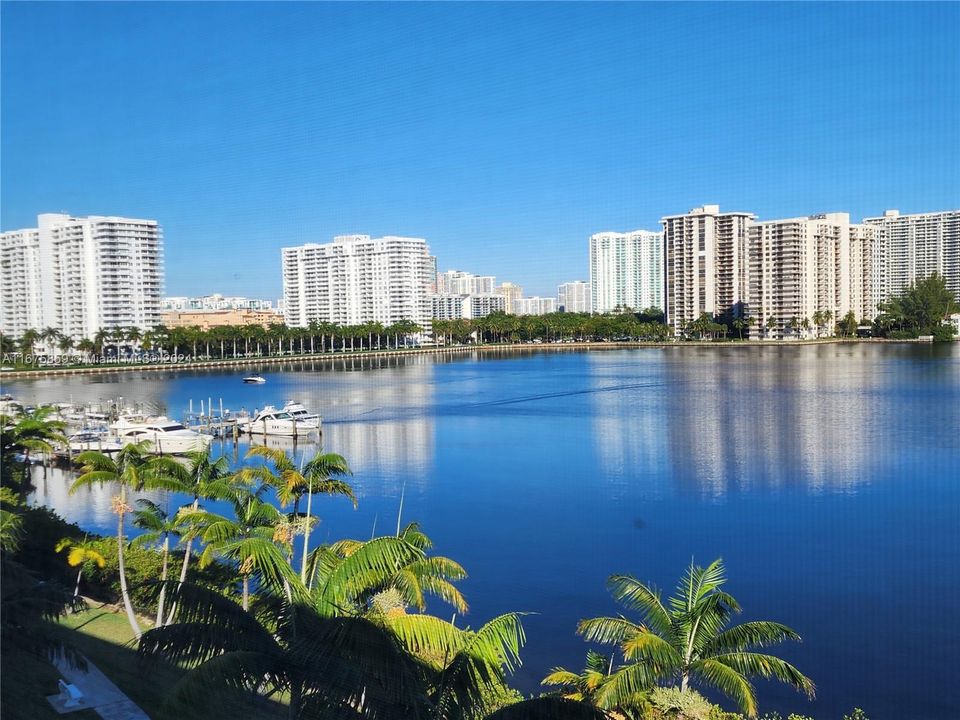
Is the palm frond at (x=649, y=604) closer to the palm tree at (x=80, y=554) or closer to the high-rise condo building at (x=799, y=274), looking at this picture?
the palm tree at (x=80, y=554)

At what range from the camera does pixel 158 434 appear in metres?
9.52

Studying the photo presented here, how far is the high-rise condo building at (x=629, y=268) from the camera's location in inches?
1959

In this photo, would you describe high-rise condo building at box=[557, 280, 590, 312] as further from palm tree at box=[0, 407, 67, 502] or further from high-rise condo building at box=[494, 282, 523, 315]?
palm tree at box=[0, 407, 67, 502]

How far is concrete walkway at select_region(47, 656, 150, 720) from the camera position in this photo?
6.50 ft

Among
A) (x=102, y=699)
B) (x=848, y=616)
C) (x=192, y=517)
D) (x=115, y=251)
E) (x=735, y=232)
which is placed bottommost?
(x=848, y=616)

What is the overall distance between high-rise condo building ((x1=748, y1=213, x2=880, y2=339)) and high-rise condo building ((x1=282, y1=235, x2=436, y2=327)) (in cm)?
1488

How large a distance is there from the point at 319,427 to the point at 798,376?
10.4m

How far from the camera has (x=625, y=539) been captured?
530 centimetres

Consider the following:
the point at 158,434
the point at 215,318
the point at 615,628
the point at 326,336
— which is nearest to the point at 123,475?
the point at 615,628

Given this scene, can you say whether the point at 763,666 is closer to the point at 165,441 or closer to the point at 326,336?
the point at 165,441

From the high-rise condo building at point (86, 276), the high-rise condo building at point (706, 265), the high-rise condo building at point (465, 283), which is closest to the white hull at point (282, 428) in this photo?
the high-rise condo building at point (86, 276)

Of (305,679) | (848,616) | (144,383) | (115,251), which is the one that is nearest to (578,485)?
(848,616)

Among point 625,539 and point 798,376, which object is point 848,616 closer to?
point 625,539

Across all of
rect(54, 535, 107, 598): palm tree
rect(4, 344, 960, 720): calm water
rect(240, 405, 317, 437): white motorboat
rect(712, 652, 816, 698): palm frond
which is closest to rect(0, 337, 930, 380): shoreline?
rect(4, 344, 960, 720): calm water
